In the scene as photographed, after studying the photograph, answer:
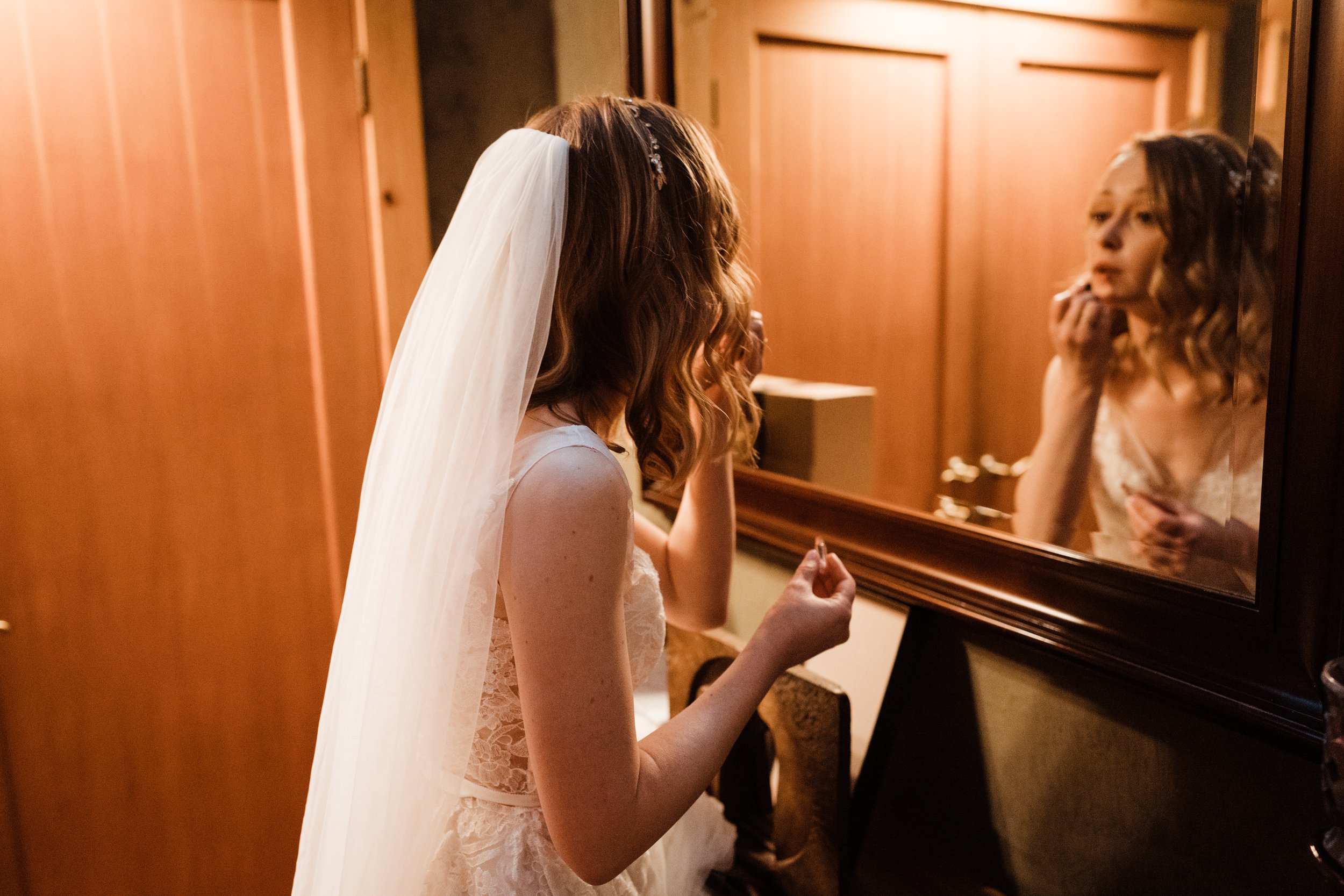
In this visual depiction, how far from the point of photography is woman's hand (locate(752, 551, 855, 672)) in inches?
37.7

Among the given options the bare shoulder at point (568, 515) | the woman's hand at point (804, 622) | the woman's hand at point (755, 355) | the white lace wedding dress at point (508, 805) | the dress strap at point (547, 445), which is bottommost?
the white lace wedding dress at point (508, 805)

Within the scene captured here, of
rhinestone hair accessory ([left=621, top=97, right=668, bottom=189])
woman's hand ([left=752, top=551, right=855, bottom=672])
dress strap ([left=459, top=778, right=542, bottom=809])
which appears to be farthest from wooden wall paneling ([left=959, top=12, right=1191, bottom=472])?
dress strap ([left=459, top=778, right=542, bottom=809])

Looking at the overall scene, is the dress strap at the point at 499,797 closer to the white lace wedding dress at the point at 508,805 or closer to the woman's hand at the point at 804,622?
the white lace wedding dress at the point at 508,805

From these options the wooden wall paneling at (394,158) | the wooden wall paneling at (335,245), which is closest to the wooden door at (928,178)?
the wooden wall paneling at (394,158)

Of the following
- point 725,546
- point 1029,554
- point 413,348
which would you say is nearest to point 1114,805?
point 1029,554

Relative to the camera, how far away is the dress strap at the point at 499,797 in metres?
1.02

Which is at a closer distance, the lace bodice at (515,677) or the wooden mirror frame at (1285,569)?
the wooden mirror frame at (1285,569)

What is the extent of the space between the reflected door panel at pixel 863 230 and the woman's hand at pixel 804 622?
0.78ft

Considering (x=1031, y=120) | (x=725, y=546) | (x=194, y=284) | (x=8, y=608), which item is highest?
(x=1031, y=120)

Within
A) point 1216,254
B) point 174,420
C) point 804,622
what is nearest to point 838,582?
point 804,622

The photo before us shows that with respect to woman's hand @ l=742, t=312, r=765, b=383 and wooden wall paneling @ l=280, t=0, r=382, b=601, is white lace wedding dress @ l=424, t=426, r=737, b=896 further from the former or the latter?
wooden wall paneling @ l=280, t=0, r=382, b=601

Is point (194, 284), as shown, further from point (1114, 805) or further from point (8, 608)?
point (1114, 805)

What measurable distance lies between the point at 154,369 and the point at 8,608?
534 mm

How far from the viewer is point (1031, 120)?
1.01 meters
